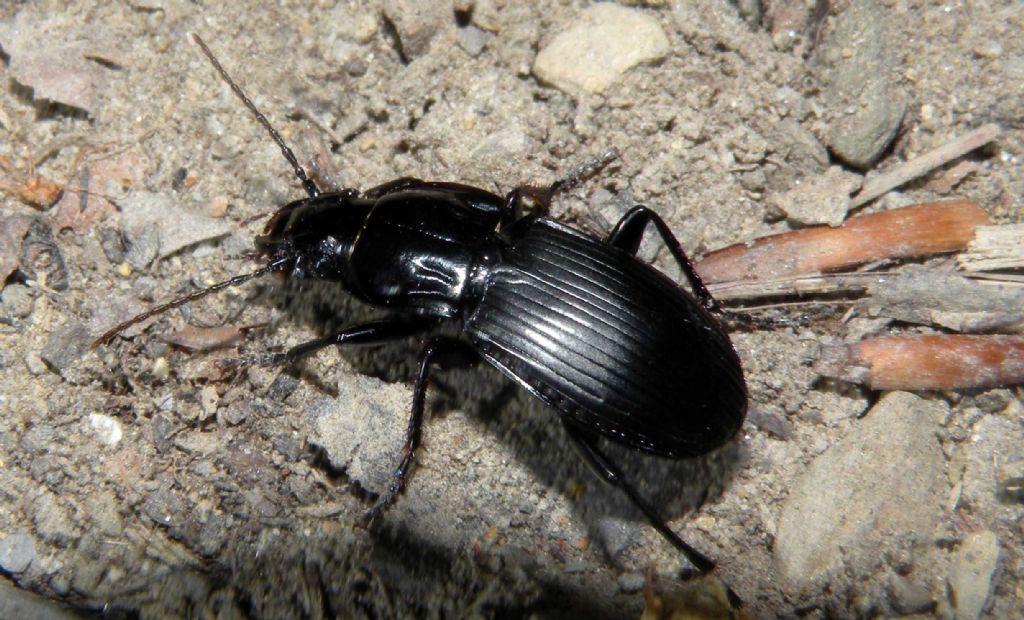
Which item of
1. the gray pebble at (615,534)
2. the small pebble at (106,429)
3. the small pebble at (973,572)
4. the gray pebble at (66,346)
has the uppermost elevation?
the gray pebble at (66,346)

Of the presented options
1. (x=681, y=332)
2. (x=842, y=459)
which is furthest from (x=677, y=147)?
(x=842, y=459)

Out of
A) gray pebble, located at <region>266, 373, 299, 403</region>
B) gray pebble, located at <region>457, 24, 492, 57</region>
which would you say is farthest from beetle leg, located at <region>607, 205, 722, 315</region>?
gray pebble, located at <region>266, 373, 299, 403</region>

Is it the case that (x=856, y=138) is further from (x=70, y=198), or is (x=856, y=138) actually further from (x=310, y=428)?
(x=70, y=198)

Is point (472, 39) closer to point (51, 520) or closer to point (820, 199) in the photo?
point (820, 199)

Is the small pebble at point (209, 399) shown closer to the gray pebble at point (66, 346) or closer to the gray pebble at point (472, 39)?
the gray pebble at point (66, 346)

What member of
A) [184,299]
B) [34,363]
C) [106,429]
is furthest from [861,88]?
[34,363]

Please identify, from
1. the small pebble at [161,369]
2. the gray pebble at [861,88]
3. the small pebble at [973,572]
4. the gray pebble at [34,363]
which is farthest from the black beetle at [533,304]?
the gray pebble at [861,88]
